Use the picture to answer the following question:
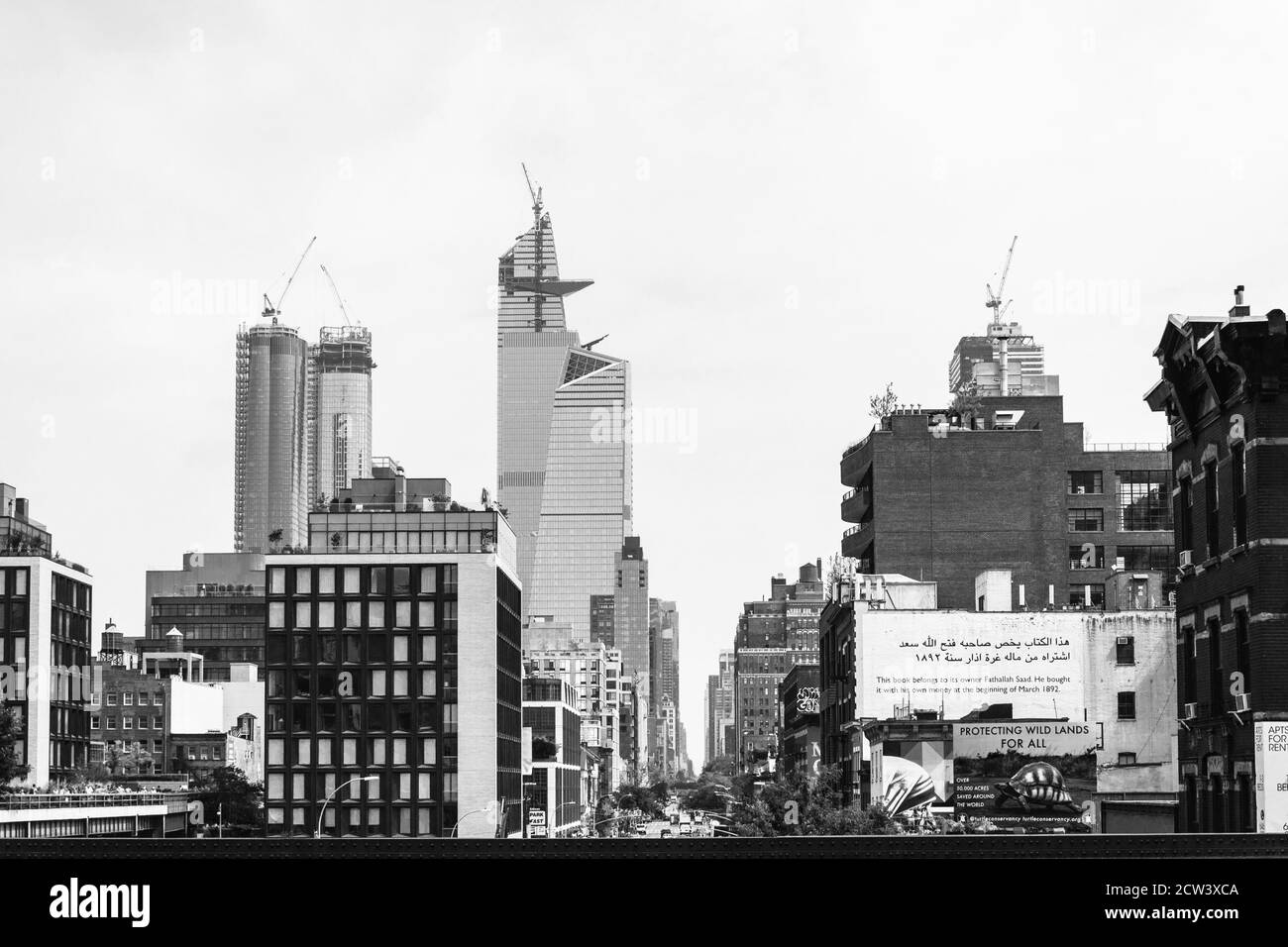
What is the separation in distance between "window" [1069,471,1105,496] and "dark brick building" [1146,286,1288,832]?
279 feet

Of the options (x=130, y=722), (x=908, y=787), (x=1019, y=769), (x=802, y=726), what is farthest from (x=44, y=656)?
(x=1019, y=769)

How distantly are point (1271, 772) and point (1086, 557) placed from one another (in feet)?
287

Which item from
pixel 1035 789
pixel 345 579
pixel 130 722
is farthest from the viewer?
pixel 130 722

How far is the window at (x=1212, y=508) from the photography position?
57.1 m

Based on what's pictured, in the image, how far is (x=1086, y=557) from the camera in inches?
5482

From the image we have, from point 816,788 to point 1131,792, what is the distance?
1933 centimetres

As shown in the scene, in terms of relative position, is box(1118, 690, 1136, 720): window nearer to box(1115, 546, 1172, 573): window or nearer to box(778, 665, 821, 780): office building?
box(778, 665, 821, 780): office building

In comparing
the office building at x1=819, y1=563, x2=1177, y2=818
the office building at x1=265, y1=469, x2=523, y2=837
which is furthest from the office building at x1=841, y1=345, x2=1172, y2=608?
the office building at x1=265, y1=469, x2=523, y2=837

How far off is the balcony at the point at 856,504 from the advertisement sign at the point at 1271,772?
7722 cm

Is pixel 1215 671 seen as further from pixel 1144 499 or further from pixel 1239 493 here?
pixel 1144 499

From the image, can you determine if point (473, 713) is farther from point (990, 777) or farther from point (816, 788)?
point (990, 777)

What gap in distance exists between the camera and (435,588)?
16062cm

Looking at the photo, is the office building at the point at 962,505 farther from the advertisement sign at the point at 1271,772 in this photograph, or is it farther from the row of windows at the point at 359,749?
the advertisement sign at the point at 1271,772
